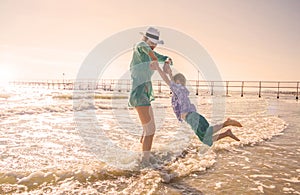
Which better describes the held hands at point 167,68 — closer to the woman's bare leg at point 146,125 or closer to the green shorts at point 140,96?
the green shorts at point 140,96

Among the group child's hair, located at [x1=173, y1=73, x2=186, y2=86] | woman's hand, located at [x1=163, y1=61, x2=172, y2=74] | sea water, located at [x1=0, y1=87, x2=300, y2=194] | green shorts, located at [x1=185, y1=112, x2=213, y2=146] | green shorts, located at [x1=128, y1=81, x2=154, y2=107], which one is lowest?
sea water, located at [x1=0, y1=87, x2=300, y2=194]

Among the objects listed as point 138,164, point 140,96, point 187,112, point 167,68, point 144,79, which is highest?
point 167,68

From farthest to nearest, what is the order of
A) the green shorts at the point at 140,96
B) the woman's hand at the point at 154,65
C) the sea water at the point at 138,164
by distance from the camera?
the green shorts at the point at 140,96 → the woman's hand at the point at 154,65 → the sea water at the point at 138,164

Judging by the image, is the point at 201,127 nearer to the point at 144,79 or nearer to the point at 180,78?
the point at 180,78

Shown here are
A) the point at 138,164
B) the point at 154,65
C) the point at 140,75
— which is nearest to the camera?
the point at 154,65

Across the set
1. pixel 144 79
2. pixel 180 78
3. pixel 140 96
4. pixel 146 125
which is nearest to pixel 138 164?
pixel 146 125

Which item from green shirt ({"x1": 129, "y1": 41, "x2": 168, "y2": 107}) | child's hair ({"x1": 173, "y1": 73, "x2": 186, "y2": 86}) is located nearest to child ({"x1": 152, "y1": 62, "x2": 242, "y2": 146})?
child's hair ({"x1": 173, "y1": 73, "x2": 186, "y2": 86})

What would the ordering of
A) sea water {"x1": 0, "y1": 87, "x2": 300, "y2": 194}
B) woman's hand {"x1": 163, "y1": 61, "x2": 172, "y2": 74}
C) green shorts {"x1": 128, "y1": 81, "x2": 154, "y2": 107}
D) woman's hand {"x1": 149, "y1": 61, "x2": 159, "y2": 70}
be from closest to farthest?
sea water {"x1": 0, "y1": 87, "x2": 300, "y2": 194}, woman's hand {"x1": 149, "y1": 61, "x2": 159, "y2": 70}, green shorts {"x1": 128, "y1": 81, "x2": 154, "y2": 107}, woman's hand {"x1": 163, "y1": 61, "x2": 172, "y2": 74}

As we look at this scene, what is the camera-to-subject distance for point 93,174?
2.87m

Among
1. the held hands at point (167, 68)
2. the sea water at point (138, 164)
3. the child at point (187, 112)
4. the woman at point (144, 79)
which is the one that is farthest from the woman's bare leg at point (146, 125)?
the held hands at point (167, 68)

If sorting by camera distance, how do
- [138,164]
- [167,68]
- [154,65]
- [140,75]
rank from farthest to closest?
[167,68]
[138,164]
[140,75]
[154,65]

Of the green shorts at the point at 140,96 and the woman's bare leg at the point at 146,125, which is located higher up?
the green shorts at the point at 140,96

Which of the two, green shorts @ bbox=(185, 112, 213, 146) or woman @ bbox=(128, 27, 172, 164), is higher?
woman @ bbox=(128, 27, 172, 164)

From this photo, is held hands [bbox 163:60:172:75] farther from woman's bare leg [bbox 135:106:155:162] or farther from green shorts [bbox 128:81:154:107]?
woman's bare leg [bbox 135:106:155:162]
